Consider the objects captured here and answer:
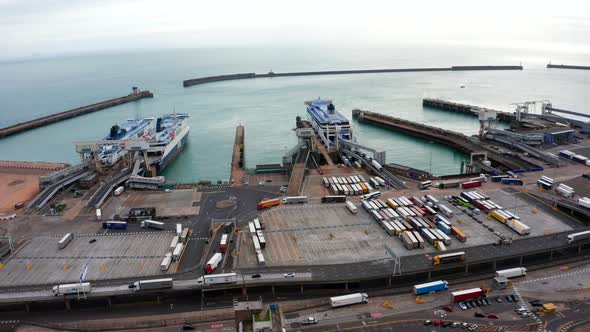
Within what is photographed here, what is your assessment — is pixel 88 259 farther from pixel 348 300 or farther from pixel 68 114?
pixel 68 114

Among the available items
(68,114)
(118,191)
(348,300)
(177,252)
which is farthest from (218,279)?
(68,114)

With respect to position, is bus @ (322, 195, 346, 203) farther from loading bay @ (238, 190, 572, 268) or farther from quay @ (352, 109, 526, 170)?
quay @ (352, 109, 526, 170)

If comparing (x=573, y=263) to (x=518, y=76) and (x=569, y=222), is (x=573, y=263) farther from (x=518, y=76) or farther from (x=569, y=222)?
(x=518, y=76)

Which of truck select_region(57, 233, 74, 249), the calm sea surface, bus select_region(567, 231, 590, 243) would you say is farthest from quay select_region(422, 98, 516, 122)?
truck select_region(57, 233, 74, 249)

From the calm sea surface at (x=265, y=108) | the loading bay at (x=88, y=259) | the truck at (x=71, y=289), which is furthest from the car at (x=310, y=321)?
the calm sea surface at (x=265, y=108)

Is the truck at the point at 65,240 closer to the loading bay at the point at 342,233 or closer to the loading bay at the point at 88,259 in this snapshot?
the loading bay at the point at 88,259
